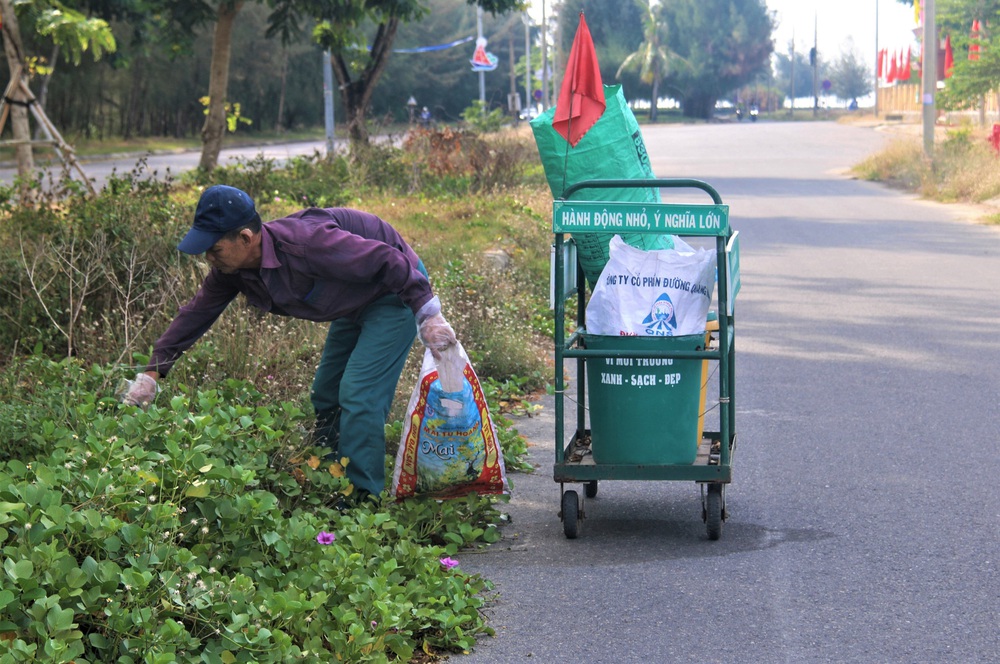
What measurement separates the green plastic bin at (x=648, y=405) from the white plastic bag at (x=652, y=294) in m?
0.06

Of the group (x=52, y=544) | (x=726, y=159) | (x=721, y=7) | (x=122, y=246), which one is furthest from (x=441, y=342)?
(x=721, y=7)

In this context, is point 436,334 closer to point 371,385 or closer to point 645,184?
point 371,385

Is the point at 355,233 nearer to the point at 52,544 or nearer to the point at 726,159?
the point at 52,544

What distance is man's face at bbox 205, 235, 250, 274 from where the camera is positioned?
4934 millimetres

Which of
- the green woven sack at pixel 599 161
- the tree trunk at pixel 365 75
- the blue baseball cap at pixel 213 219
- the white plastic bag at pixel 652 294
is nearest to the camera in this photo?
the blue baseball cap at pixel 213 219

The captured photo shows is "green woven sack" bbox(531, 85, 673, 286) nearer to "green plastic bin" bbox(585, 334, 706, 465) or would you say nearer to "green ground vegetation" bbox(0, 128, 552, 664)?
"green plastic bin" bbox(585, 334, 706, 465)

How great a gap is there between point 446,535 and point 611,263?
128 centimetres

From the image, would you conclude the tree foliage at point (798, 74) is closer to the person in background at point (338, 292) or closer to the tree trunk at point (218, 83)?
the tree trunk at point (218, 83)

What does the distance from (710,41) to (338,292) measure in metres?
106

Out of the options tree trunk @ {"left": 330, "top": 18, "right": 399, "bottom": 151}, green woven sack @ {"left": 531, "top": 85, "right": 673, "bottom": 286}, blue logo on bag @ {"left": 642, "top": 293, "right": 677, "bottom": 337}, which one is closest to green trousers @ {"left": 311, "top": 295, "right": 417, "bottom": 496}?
green woven sack @ {"left": 531, "top": 85, "right": 673, "bottom": 286}

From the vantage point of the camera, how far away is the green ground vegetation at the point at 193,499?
353 centimetres

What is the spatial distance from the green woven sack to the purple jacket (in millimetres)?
829

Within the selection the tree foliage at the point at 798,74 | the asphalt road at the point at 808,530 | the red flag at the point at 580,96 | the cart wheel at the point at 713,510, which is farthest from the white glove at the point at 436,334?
the tree foliage at the point at 798,74

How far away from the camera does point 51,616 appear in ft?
10.8
